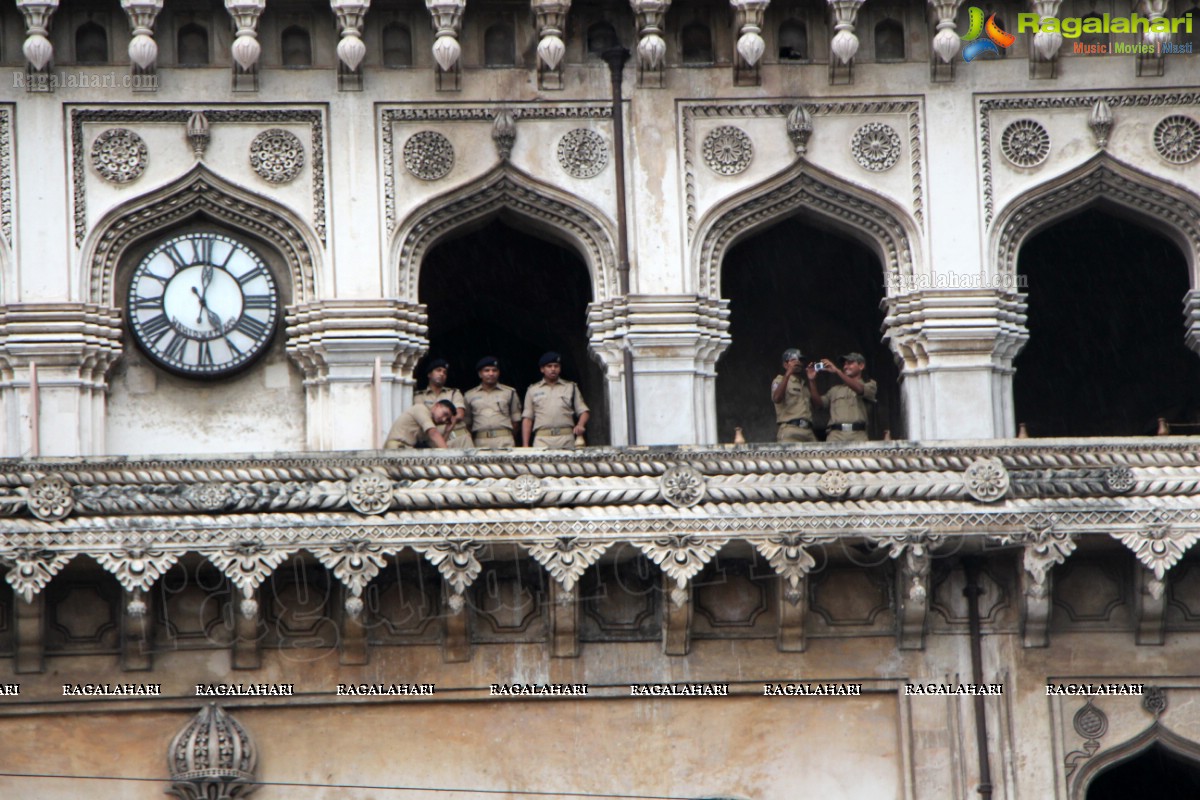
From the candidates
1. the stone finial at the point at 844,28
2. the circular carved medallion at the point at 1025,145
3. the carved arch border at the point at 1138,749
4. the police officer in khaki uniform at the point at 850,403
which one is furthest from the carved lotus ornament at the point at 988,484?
the stone finial at the point at 844,28

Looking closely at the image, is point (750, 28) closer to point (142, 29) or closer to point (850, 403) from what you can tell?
point (850, 403)

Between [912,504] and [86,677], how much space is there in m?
6.08

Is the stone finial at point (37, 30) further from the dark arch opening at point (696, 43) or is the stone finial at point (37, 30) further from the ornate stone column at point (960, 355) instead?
the ornate stone column at point (960, 355)

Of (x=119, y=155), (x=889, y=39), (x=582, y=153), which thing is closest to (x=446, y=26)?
(x=582, y=153)

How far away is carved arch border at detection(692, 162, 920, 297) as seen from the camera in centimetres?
2384

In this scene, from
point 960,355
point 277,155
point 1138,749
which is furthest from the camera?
point 277,155

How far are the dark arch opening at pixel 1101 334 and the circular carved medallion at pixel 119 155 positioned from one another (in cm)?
808

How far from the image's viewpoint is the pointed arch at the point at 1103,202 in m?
23.9

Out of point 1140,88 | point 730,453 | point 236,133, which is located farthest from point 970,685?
point 236,133

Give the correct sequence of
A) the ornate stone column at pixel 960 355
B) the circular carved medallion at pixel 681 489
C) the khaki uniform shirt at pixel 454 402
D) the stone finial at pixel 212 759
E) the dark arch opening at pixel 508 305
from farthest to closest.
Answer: the dark arch opening at pixel 508 305 → the ornate stone column at pixel 960 355 → the khaki uniform shirt at pixel 454 402 → the stone finial at pixel 212 759 → the circular carved medallion at pixel 681 489

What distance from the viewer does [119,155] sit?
23703 mm

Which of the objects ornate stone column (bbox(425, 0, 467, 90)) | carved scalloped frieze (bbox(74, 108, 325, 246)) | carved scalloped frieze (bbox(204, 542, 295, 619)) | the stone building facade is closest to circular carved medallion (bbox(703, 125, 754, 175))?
the stone building facade

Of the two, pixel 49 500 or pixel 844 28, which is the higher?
pixel 844 28

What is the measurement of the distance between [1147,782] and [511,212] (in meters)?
7.16
